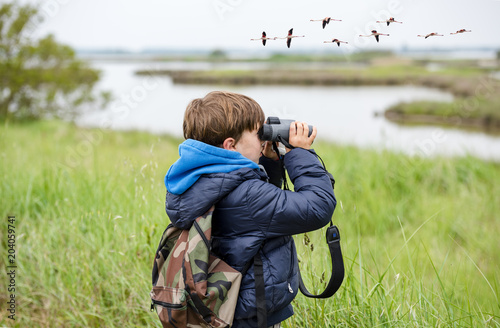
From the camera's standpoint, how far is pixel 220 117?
5.19ft

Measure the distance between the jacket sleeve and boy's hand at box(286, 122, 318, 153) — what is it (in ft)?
0.21

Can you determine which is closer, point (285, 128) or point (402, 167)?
point (285, 128)

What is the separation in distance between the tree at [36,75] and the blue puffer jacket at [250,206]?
12.0 metres

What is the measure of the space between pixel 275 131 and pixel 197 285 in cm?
62

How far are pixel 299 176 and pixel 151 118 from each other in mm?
21011

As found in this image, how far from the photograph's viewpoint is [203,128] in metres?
1.59

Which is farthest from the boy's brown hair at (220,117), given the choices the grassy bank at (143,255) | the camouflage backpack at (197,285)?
the grassy bank at (143,255)

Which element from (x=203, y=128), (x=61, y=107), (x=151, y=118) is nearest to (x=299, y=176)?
(x=203, y=128)

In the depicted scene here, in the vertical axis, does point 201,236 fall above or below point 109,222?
above

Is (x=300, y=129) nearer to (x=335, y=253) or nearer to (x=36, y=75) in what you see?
(x=335, y=253)

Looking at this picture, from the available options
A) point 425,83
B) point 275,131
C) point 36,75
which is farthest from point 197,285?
point 425,83

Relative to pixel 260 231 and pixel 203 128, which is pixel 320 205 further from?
pixel 203 128

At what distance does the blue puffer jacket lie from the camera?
150 centimetres

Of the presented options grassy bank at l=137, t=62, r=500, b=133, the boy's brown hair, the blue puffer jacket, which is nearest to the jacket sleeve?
the blue puffer jacket
